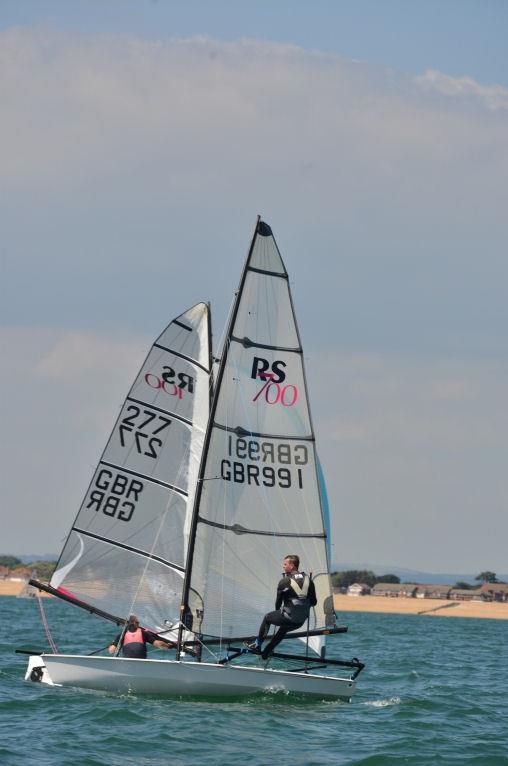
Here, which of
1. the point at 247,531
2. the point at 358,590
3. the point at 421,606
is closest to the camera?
the point at 247,531

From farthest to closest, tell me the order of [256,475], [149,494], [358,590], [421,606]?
Result: [358,590]
[421,606]
[149,494]
[256,475]

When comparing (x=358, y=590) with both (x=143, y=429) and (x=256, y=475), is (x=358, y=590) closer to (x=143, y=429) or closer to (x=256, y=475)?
(x=143, y=429)

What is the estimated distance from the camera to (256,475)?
23.1 m

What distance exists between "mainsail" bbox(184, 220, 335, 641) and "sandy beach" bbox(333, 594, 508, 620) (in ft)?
283

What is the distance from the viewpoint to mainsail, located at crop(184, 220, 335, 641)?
75.0 feet

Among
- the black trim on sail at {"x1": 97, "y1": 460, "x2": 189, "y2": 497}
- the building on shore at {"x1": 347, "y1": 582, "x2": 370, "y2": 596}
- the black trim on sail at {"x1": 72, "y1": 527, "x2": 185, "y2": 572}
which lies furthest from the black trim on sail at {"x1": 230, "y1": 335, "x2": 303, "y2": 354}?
the building on shore at {"x1": 347, "y1": 582, "x2": 370, "y2": 596}

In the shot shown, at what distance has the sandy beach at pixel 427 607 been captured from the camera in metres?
110

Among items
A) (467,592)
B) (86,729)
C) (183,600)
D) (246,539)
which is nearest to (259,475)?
(246,539)

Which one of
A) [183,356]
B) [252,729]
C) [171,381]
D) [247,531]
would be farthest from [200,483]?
[252,729]

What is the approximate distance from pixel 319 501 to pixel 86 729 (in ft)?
22.0

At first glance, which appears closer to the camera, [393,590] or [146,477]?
[146,477]

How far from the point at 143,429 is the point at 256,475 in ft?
7.49

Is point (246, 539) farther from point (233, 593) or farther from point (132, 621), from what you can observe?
point (132, 621)

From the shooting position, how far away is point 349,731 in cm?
1945
